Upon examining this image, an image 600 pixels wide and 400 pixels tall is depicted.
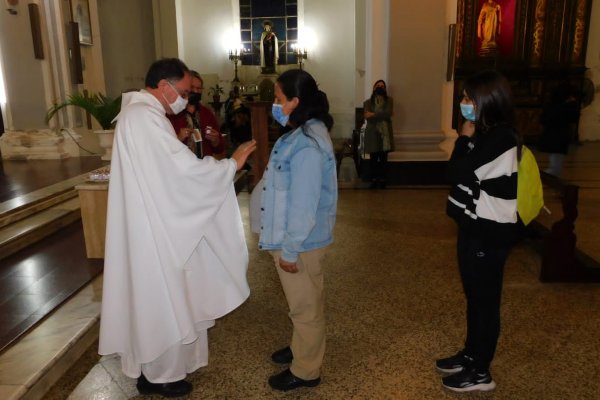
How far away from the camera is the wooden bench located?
153 inches

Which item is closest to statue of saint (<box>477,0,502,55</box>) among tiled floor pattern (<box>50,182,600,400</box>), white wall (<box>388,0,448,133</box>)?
white wall (<box>388,0,448,133</box>)

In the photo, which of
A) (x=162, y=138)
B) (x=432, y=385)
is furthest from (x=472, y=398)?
(x=162, y=138)

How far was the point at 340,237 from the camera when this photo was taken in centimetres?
528

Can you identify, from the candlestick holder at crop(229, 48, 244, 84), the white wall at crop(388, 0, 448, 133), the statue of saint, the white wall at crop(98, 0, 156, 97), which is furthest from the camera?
the candlestick holder at crop(229, 48, 244, 84)

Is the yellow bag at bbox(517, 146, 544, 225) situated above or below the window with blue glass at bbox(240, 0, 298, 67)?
below

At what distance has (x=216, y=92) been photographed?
1533 cm

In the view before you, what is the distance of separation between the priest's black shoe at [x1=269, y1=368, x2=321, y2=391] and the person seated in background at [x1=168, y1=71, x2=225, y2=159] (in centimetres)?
157

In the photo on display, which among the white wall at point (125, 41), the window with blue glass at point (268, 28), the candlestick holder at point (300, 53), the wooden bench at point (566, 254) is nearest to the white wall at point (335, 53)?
the candlestick holder at point (300, 53)

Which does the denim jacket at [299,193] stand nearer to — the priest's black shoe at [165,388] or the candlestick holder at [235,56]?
the priest's black shoe at [165,388]

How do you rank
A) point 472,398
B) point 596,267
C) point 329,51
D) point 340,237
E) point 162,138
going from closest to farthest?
point 162,138 → point 472,398 → point 596,267 → point 340,237 → point 329,51

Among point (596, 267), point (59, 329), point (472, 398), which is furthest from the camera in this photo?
point (596, 267)

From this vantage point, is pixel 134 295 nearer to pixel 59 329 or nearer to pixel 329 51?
pixel 59 329

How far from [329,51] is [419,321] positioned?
45.0 feet

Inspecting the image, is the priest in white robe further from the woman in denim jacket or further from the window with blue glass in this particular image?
the window with blue glass
